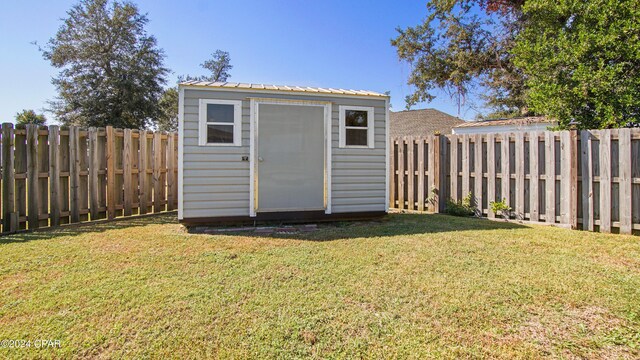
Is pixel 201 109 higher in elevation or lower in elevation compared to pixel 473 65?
lower

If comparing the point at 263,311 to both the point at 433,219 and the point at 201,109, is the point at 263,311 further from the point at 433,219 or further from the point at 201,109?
the point at 433,219

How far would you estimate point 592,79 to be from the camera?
19.7ft

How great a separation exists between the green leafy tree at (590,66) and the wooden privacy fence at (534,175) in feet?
3.97

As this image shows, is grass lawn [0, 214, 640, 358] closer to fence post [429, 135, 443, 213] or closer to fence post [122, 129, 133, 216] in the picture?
fence post [122, 129, 133, 216]

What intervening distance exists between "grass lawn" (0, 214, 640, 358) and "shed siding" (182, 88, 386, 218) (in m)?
1.08

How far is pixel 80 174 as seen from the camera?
571 cm

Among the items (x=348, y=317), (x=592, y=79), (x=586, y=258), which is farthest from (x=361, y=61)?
(x=348, y=317)

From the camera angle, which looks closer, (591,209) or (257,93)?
(591,209)

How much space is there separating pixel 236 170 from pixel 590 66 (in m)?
7.05

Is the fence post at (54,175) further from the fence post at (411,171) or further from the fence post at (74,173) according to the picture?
the fence post at (411,171)

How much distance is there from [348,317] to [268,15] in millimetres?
11074

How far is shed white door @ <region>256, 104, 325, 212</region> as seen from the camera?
223 inches

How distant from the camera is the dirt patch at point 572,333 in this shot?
1.94 m

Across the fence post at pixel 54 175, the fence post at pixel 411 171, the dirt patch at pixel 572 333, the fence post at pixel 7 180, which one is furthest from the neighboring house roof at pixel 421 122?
the fence post at pixel 7 180
